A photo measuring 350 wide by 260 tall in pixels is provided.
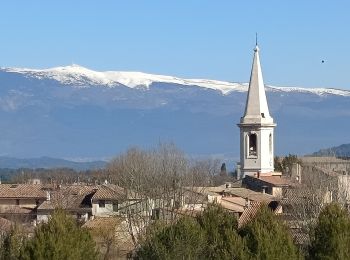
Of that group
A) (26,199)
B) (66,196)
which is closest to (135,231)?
(66,196)

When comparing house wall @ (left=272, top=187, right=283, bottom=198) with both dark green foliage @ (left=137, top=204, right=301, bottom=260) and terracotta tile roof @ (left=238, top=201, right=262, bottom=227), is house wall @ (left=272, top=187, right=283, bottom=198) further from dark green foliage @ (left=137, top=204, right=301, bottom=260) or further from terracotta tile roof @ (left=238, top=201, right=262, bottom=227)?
dark green foliage @ (left=137, top=204, right=301, bottom=260)

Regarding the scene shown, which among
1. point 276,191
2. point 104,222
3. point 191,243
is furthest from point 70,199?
point 191,243

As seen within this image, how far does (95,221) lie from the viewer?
55.2m

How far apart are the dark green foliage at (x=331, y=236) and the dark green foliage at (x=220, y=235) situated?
2.23m

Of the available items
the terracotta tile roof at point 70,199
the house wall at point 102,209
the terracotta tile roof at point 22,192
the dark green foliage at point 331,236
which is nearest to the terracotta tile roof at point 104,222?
the house wall at point 102,209

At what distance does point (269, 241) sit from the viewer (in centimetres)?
3466

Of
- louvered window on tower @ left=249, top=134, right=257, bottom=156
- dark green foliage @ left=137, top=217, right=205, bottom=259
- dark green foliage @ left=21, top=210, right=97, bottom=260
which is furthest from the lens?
louvered window on tower @ left=249, top=134, right=257, bottom=156

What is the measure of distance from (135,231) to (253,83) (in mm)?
37440

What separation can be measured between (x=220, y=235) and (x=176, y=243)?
2.94 metres

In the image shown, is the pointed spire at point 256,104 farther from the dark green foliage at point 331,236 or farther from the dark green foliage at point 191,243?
the dark green foliage at point 331,236

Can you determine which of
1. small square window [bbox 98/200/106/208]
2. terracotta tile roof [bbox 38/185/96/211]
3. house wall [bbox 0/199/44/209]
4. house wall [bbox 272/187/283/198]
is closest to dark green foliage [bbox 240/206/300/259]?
small square window [bbox 98/200/106/208]

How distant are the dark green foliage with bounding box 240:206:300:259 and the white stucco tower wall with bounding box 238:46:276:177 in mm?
49080

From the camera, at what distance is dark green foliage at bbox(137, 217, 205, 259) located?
115 ft

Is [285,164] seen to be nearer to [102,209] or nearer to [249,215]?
[102,209]
